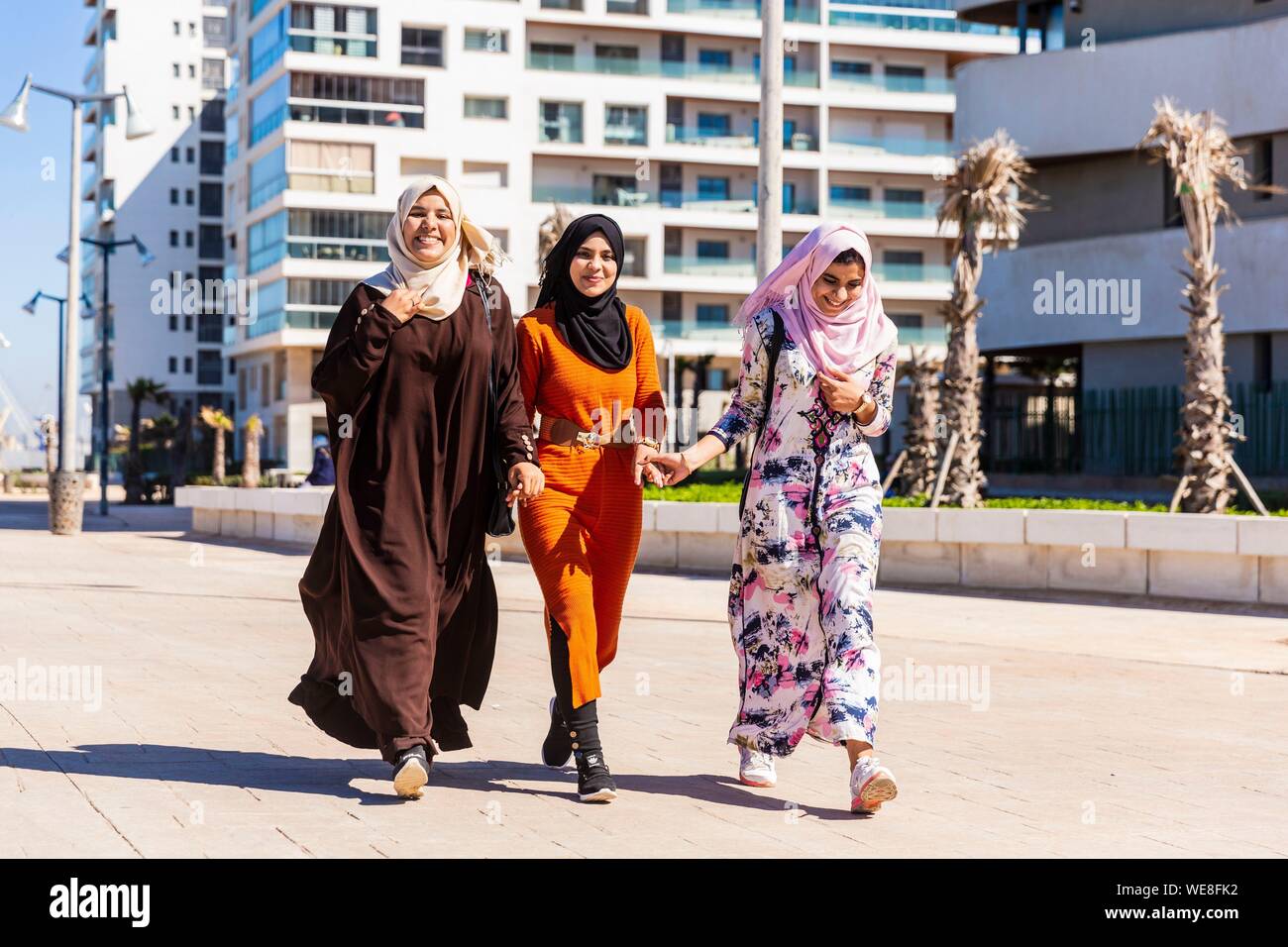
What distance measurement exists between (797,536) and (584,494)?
0.85m

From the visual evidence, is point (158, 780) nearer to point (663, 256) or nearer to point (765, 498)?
point (765, 498)

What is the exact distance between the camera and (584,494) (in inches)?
273

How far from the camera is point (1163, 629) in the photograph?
1397cm

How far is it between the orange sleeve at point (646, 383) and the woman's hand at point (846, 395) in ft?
2.23

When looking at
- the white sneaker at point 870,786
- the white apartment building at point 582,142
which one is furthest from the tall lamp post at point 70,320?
the white apartment building at point 582,142

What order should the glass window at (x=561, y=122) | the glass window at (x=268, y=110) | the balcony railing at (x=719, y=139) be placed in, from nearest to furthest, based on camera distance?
the glass window at (x=268, y=110), the glass window at (x=561, y=122), the balcony railing at (x=719, y=139)

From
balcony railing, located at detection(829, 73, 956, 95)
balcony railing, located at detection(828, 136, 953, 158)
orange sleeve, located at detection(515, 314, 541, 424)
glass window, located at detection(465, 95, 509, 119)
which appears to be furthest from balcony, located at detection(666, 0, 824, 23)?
orange sleeve, located at detection(515, 314, 541, 424)

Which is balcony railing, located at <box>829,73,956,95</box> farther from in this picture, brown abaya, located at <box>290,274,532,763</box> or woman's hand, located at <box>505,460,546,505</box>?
woman's hand, located at <box>505,460,546,505</box>

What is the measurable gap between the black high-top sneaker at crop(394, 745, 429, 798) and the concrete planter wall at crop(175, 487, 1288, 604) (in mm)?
10503

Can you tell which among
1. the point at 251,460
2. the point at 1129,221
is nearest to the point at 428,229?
the point at 1129,221

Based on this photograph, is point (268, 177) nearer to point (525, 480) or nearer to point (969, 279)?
point (969, 279)

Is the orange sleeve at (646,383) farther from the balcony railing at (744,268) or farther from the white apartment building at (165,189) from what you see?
the white apartment building at (165,189)

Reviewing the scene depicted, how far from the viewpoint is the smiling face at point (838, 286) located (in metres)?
6.84

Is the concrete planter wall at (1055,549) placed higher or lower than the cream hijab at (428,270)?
lower
